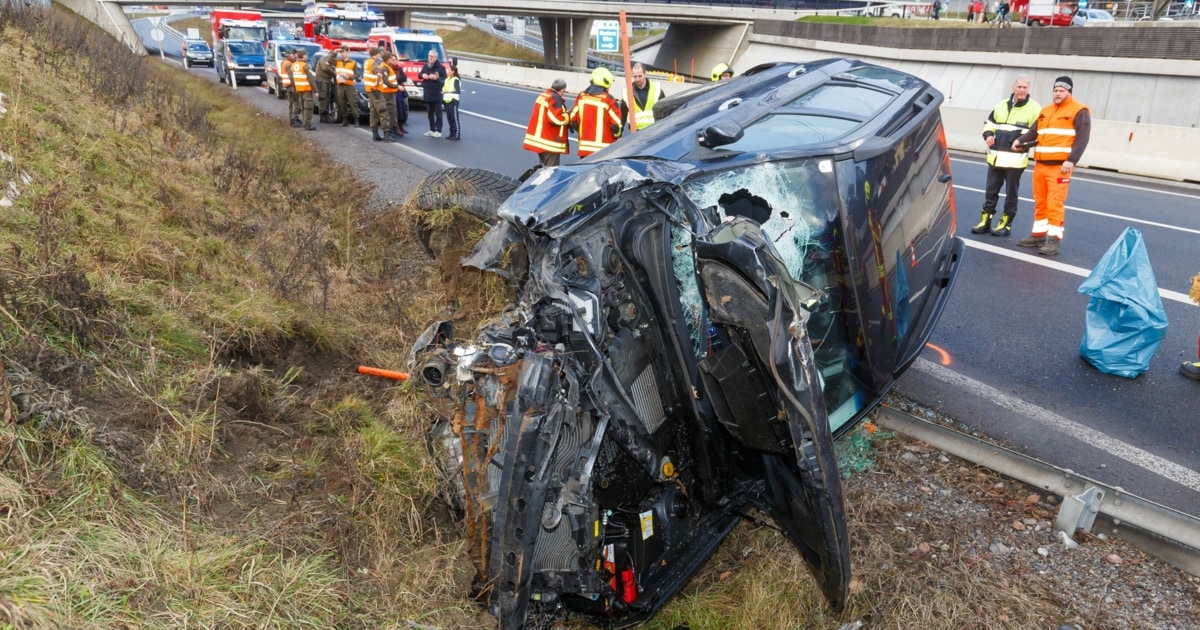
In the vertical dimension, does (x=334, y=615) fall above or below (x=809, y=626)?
above

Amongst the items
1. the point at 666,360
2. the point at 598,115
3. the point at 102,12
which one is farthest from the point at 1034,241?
the point at 102,12

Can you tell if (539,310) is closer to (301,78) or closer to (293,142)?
(293,142)

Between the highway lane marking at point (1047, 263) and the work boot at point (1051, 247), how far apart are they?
11cm

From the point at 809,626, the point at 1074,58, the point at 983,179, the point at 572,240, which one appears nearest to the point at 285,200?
the point at 572,240

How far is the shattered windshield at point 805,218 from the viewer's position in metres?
3.01

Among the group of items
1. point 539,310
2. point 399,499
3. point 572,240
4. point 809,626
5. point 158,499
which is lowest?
point 809,626

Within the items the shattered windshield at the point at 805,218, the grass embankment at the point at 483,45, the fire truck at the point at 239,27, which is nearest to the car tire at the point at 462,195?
the shattered windshield at the point at 805,218

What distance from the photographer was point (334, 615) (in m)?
2.41

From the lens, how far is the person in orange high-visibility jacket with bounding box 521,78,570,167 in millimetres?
8789

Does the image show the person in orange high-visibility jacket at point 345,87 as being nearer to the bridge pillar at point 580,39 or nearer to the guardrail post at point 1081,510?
the guardrail post at point 1081,510

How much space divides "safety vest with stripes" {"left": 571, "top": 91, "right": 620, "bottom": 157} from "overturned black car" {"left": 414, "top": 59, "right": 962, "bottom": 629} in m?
4.88

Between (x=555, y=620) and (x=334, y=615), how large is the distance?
76cm

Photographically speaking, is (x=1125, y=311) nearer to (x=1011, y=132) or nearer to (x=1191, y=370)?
(x=1191, y=370)

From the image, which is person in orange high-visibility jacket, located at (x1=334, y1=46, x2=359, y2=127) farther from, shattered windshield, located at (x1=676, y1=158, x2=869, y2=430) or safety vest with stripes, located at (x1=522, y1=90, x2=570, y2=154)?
shattered windshield, located at (x1=676, y1=158, x2=869, y2=430)
